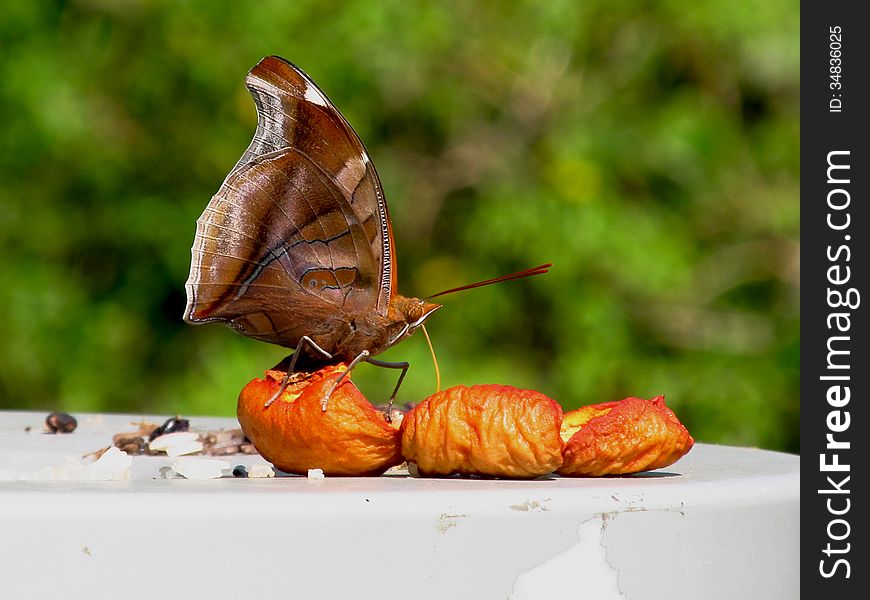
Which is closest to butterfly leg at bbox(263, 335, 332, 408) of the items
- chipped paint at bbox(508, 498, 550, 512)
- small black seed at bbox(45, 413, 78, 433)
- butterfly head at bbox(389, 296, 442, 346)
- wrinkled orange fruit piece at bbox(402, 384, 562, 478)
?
butterfly head at bbox(389, 296, 442, 346)

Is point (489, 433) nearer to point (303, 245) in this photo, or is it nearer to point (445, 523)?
point (445, 523)

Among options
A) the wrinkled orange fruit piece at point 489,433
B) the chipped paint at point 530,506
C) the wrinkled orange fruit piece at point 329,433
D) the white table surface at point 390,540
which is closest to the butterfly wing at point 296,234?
the wrinkled orange fruit piece at point 329,433

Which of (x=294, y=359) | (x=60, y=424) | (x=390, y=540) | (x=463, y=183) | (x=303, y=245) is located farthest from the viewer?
(x=463, y=183)

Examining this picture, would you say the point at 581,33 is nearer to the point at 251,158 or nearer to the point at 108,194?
the point at 108,194

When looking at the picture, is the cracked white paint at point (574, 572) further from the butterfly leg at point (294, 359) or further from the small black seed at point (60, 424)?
the small black seed at point (60, 424)

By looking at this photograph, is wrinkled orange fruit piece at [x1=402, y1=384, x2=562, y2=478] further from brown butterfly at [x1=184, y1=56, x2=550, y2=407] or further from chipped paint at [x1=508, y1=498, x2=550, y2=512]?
brown butterfly at [x1=184, y1=56, x2=550, y2=407]

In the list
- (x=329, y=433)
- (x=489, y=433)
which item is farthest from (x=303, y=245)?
(x=489, y=433)

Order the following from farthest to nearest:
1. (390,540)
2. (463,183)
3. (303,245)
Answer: (463,183) → (303,245) → (390,540)
